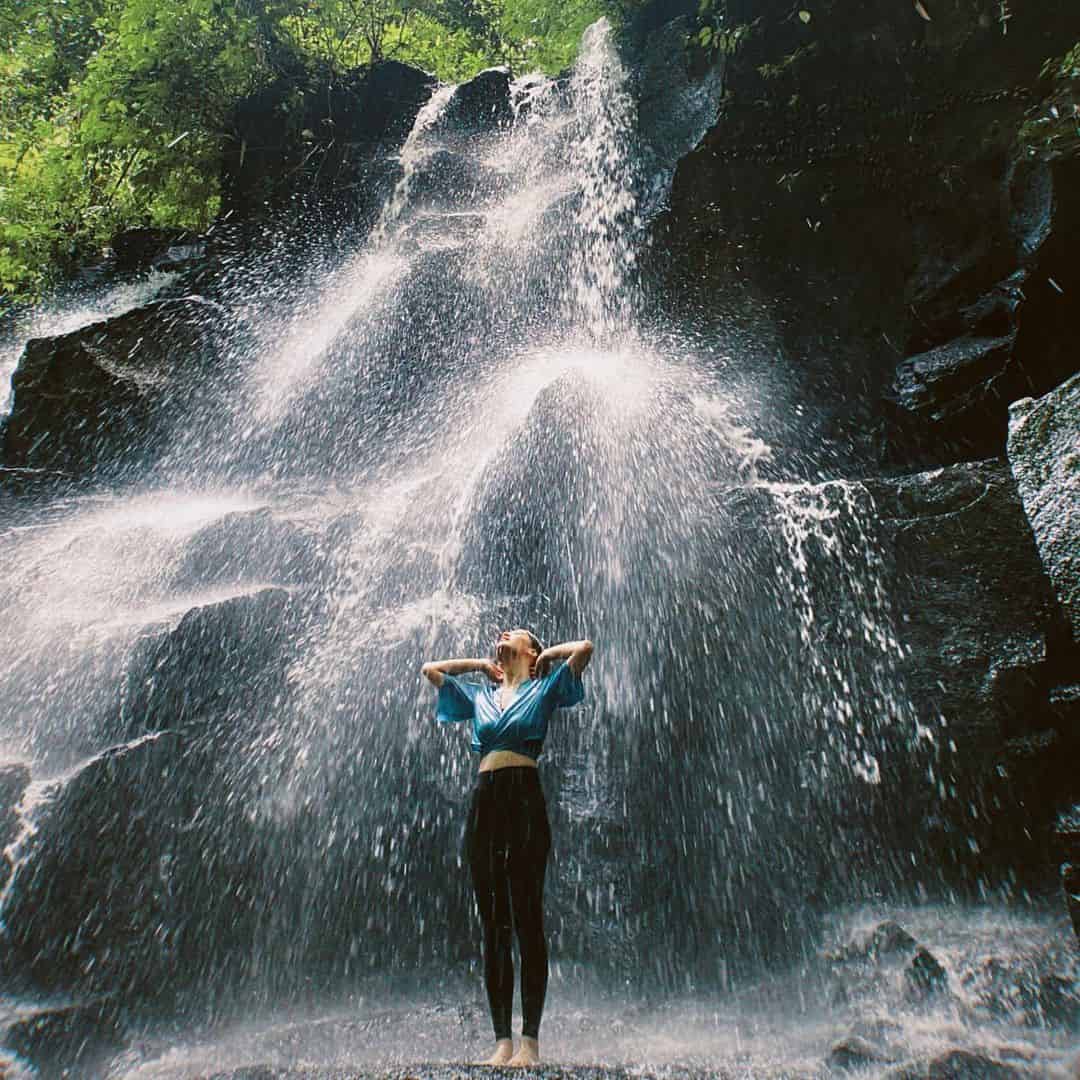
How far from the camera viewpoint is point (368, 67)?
39.9 feet

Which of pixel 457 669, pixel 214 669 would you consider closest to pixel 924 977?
pixel 457 669

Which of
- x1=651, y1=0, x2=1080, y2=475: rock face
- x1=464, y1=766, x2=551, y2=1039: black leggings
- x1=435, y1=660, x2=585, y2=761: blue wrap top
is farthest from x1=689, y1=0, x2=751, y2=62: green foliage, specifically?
x1=464, y1=766, x2=551, y2=1039: black leggings

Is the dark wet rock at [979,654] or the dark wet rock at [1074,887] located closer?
the dark wet rock at [1074,887]

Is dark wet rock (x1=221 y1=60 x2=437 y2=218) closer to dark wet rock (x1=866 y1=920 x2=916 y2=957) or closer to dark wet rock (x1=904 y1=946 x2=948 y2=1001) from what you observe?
dark wet rock (x1=866 y1=920 x2=916 y2=957)

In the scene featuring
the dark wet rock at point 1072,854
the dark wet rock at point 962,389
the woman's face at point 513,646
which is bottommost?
the dark wet rock at point 1072,854

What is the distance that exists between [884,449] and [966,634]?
2109 mm

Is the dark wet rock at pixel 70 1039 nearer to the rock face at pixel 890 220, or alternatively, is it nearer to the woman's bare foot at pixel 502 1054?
the woman's bare foot at pixel 502 1054

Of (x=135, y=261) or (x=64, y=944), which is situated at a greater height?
(x=135, y=261)

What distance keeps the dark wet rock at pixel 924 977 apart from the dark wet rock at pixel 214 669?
4.64 meters

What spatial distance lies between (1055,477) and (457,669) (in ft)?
10.1

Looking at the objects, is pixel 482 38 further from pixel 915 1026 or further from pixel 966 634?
pixel 915 1026

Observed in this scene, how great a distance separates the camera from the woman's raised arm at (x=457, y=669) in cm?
395

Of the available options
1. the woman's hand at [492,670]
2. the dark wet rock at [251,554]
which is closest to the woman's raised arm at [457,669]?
the woman's hand at [492,670]

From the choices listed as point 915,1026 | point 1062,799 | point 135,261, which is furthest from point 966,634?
point 135,261
